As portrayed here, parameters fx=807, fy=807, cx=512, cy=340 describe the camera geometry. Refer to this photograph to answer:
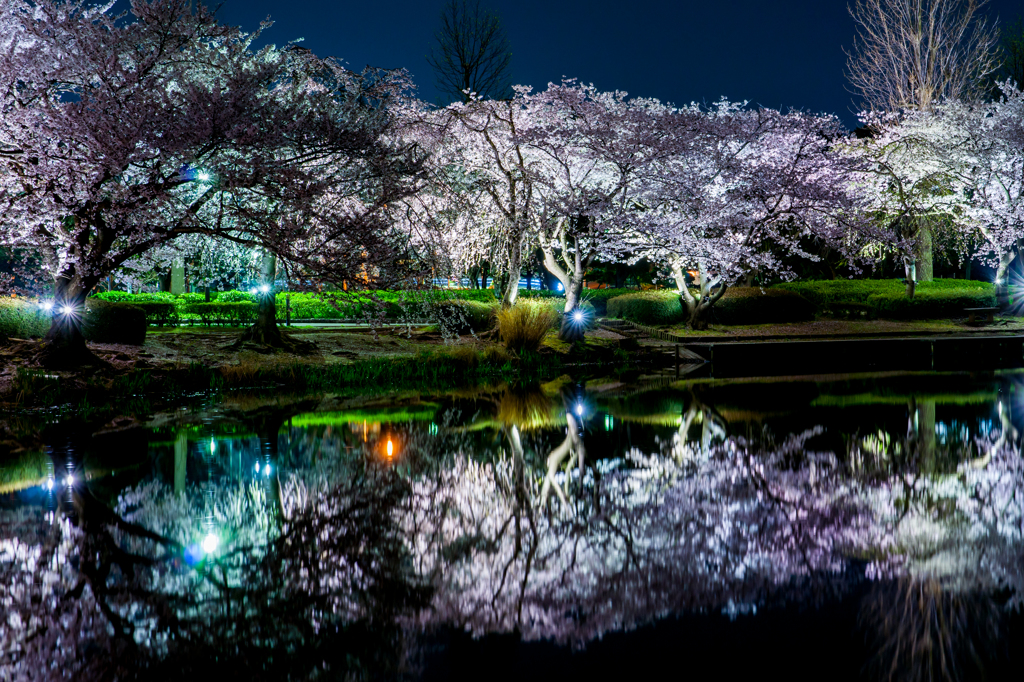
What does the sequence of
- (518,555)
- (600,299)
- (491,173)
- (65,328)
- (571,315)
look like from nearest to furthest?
(518,555) < (65,328) < (571,315) < (491,173) < (600,299)

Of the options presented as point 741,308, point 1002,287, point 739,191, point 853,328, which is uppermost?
point 739,191

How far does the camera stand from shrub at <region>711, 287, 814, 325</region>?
31.1m

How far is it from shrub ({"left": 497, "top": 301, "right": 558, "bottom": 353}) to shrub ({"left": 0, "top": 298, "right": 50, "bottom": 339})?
10500 mm

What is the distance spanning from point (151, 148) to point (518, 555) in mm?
10521

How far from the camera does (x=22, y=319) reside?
17.9m

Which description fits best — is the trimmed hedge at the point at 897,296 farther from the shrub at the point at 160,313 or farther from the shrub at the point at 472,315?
the shrub at the point at 160,313

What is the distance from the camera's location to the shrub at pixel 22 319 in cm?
1756

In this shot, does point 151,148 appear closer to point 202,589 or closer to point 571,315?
point 202,589

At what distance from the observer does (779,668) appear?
3301 mm

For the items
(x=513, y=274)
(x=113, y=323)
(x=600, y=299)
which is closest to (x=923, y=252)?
(x=600, y=299)

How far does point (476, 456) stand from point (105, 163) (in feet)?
25.9

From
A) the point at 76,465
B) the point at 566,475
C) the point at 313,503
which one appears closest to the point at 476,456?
the point at 566,475

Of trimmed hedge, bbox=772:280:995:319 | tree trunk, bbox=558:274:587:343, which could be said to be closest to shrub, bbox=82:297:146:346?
tree trunk, bbox=558:274:587:343

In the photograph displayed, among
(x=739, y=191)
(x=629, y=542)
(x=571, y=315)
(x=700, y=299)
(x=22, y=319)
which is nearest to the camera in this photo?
(x=629, y=542)
